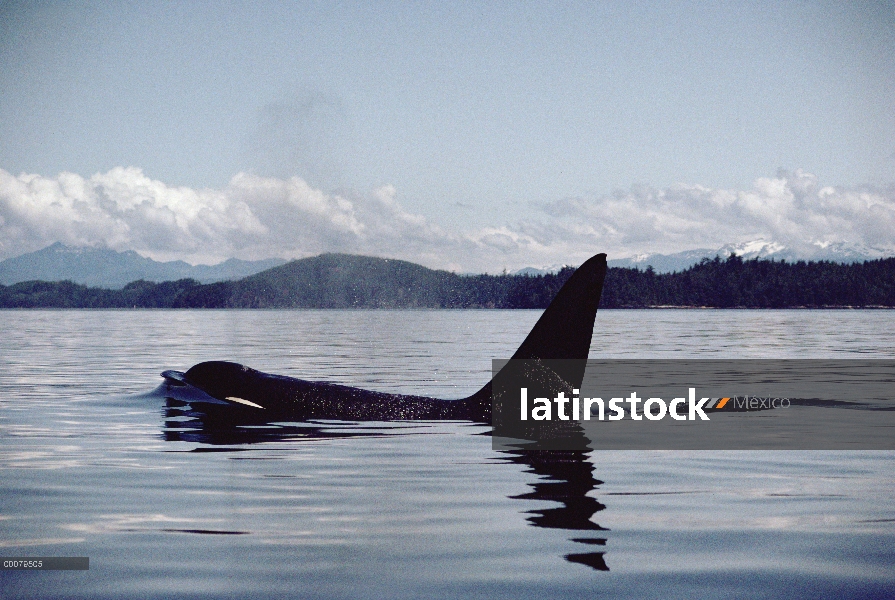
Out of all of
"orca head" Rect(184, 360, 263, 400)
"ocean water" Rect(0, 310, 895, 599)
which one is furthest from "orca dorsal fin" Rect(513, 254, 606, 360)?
"orca head" Rect(184, 360, 263, 400)

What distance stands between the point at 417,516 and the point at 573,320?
6914 mm

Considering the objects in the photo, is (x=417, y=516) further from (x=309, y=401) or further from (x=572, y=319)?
(x=309, y=401)

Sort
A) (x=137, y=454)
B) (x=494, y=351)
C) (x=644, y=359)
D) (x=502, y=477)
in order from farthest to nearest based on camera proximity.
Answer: (x=494, y=351) < (x=644, y=359) < (x=137, y=454) < (x=502, y=477)

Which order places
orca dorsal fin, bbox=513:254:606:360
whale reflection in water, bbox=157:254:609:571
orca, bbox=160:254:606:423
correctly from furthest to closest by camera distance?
orca, bbox=160:254:606:423, orca dorsal fin, bbox=513:254:606:360, whale reflection in water, bbox=157:254:609:571

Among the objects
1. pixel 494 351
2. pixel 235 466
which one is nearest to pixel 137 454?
pixel 235 466

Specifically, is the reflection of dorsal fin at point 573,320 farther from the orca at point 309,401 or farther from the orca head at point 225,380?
the orca head at point 225,380

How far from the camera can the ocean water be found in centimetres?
817

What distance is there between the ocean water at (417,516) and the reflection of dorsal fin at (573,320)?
191 cm

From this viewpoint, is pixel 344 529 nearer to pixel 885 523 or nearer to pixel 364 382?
pixel 885 523

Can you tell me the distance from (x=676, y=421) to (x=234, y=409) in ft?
30.3

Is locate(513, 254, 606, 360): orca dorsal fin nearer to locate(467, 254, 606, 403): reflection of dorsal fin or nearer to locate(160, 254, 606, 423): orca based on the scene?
locate(467, 254, 606, 403): reflection of dorsal fin

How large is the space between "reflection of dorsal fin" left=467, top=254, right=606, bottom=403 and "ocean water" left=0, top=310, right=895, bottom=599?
1.91 metres

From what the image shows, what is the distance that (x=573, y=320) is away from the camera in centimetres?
1711

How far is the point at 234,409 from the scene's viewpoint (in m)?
20.5
